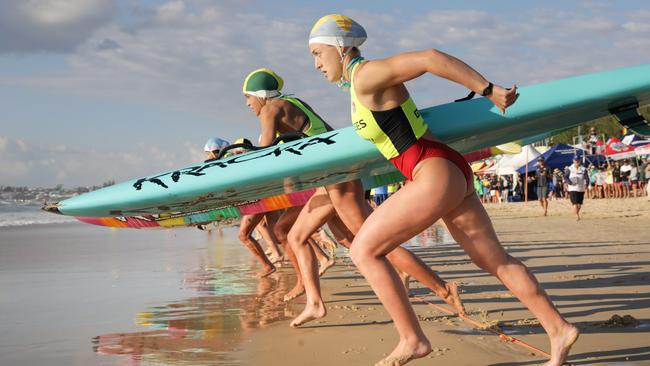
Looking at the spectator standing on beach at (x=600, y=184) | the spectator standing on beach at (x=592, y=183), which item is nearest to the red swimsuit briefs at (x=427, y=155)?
the spectator standing on beach at (x=600, y=184)

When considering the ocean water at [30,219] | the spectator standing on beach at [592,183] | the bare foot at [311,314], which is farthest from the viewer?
the spectator standing on beach at [592,183]

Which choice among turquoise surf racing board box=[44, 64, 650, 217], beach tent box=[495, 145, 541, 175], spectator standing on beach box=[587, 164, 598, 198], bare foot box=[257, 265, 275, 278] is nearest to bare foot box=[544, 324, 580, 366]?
turquoise surf racing board box=[44, 64, 650, 217]

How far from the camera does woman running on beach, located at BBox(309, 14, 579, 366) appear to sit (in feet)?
10.7

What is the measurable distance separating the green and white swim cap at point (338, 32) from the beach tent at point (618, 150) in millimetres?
32858

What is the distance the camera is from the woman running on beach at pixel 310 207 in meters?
4.52

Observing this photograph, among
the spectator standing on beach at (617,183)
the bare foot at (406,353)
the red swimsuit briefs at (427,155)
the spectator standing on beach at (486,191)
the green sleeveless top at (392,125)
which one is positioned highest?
the spectator standing on beach at (486,191)

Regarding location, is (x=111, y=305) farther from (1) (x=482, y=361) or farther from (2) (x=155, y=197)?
(1) (x=482, y=361)

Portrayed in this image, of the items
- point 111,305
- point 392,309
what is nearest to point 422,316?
point 392,309

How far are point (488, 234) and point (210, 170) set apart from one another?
7.34 ft

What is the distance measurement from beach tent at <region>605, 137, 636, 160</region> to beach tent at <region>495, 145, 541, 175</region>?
11.8 feet

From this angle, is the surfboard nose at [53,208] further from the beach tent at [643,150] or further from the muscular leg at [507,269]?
the beach tent at [643,150]

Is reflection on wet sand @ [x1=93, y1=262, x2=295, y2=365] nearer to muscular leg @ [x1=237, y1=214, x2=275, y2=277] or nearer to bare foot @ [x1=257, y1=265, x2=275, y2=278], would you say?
bare foot @ [x1=257, y1=265, x2=275, y2=278]

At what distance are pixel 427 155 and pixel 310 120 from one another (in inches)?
89.7

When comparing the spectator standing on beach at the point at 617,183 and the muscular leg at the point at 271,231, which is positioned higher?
the spectator standing on beach at the point at 617,183
